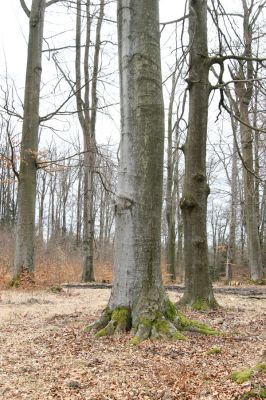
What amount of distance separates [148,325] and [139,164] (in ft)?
5.99

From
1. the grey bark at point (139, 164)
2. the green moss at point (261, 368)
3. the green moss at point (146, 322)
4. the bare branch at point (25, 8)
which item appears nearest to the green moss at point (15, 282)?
the grey bark at point (139, 164)

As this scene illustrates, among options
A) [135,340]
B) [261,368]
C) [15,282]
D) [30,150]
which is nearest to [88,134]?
[30,150]

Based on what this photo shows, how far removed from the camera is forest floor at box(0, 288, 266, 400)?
134 inches

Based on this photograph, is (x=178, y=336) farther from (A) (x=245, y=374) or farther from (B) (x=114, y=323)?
(A) (x=245, y=374)

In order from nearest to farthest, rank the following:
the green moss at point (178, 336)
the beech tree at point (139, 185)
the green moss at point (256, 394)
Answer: the green moss at point (256, 394) < the green moss at point (178, 336) < the beech tree at point (139, 185)

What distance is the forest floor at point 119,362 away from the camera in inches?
134

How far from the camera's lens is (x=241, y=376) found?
3.41m

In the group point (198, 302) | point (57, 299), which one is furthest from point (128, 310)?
point (57, 299)

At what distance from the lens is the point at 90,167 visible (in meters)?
16.2

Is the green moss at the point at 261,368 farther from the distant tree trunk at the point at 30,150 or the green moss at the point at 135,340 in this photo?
the distant tree trunk at the point at 30,150

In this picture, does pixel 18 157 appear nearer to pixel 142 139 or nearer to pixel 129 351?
pixel 142 139

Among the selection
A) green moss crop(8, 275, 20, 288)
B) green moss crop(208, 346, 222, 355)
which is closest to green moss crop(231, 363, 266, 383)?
green moss crop(208, 346, 222, 355)

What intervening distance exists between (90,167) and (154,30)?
426 inches

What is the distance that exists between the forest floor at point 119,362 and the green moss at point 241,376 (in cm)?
5
